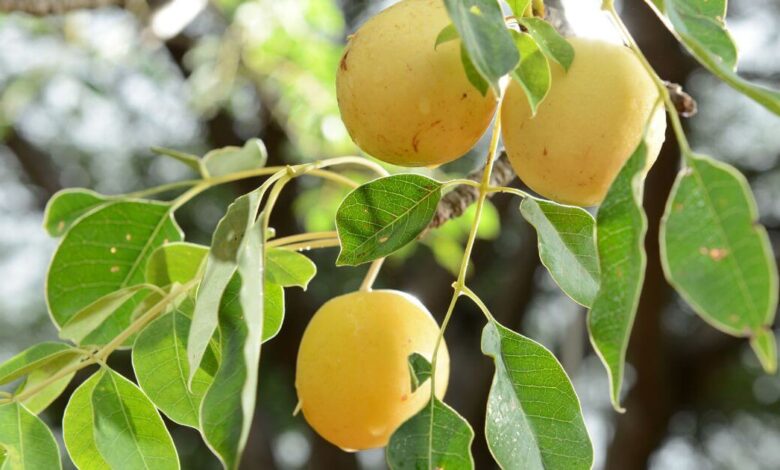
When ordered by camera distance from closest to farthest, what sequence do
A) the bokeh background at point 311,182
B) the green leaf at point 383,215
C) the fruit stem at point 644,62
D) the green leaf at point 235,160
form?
the fruit stem at point 644,62 < the green leaf at point 383,215 < the green leaf at point 235,160 < the bokeh background at point 311,182

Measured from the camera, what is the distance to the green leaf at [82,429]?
0.62 metres

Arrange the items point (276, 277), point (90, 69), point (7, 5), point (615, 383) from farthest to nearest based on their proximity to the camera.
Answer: point (90, 69) → point (7, 5) → point (276, 277) → point (615, 383)

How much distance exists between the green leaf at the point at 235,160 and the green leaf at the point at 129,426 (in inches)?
10.8

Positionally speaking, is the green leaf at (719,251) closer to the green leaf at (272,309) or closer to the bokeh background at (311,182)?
the green leaf at (272,309)

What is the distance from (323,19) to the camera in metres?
2.18

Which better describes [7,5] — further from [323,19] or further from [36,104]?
[36,104]

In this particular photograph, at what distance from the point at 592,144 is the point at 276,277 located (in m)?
0.24

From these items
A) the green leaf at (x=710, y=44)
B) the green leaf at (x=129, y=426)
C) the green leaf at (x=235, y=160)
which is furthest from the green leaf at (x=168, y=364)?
the green leaf at (x=710, y=44)

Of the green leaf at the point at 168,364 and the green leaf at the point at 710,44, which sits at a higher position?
the green leaf at the point at 710,44

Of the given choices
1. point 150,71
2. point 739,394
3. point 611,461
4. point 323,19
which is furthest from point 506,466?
point 739,394

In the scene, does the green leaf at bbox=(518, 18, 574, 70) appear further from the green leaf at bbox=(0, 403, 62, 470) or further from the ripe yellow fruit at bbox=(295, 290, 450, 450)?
the green leaf at bbox=(0, 403, 62, 470)

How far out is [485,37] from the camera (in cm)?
42

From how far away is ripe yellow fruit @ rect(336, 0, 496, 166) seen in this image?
51 cm

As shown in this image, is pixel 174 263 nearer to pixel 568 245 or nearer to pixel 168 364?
pixel 168 364
